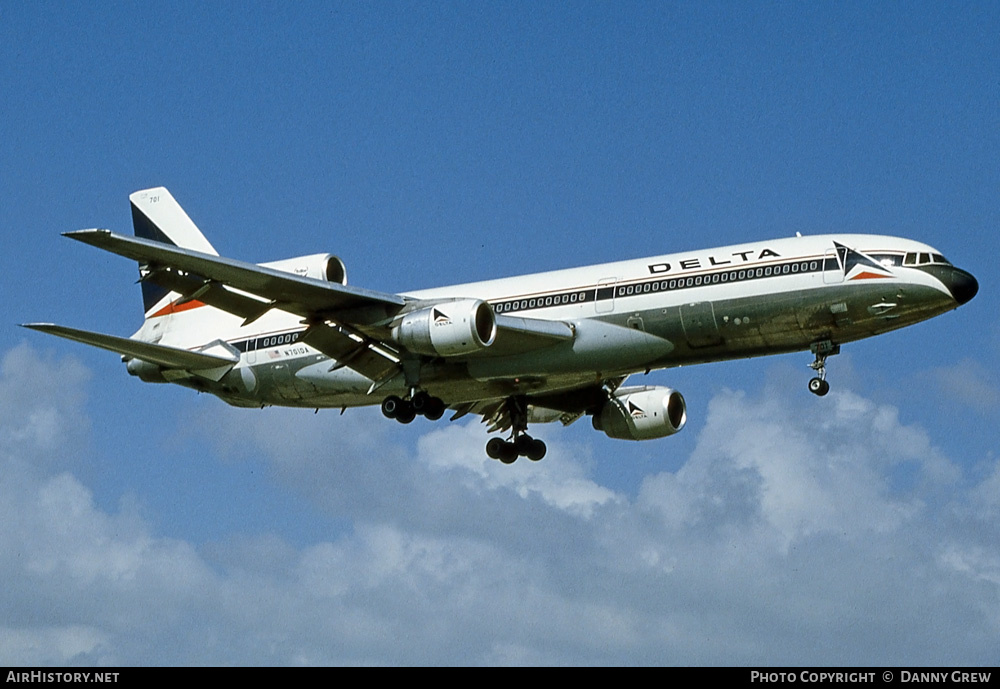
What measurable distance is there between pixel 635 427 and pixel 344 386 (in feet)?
33.6

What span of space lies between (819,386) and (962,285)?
4.71 m

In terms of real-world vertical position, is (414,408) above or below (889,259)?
below

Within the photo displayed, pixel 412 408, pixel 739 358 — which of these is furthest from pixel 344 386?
pixel 739 358

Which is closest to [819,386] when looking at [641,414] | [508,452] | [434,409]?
[641,414]

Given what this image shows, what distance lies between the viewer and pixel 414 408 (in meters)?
43.8

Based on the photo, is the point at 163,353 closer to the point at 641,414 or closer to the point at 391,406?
the point at 391,406

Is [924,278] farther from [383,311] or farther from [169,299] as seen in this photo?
[169,299]

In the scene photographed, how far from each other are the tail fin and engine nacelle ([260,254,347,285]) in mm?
7346

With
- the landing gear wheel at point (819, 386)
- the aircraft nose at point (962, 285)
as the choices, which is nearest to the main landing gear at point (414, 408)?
the landing gear wheel at point (819, 386)

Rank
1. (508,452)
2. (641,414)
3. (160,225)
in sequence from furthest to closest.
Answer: (160,225), (508,452), (641,414)

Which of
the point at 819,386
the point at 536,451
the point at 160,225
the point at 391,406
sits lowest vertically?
the point at 819,386
